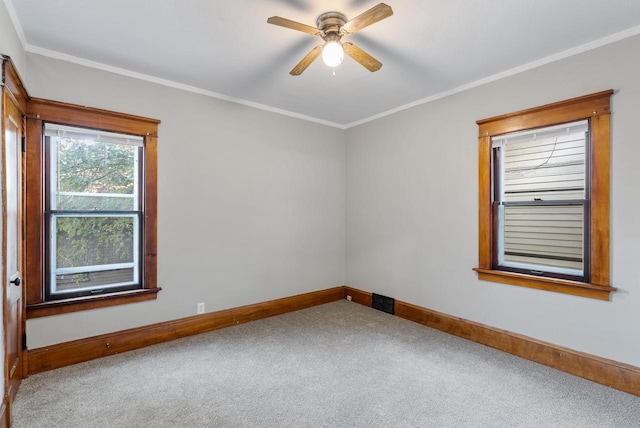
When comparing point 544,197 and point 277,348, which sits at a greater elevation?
point 544,197

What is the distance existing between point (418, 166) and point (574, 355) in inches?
91.5

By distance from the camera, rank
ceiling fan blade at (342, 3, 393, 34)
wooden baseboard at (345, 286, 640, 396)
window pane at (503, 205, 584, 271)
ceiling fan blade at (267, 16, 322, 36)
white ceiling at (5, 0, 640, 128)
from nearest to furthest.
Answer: ceiling fan blade at (342, 3, 393, 34), ceiling fan blade at (267, 16, 322, 36), white ceiling at (5, 0, 640, 128), wooden baseboard at (345, 286, 640, 396), window pane at (503, 205, 584, 271)

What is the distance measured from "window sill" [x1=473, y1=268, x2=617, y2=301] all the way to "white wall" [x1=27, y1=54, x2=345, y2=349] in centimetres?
220

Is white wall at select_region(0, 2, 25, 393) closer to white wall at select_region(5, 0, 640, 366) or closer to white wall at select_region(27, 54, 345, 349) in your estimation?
white wall at select_region(5, 0, 640, 366)

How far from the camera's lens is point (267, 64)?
9.52ft

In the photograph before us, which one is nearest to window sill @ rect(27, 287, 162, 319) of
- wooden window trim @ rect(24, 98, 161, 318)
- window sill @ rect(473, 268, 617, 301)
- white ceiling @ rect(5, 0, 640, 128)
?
wooden window trim @ rect(24, 98, 161, 318)

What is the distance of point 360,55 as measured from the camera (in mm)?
2346

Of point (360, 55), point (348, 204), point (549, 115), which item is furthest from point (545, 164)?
point (348, 204)

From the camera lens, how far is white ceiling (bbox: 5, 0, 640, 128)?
2.11 meters

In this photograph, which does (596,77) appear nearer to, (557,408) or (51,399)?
(557,408)

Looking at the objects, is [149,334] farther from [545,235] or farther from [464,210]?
[545,235]

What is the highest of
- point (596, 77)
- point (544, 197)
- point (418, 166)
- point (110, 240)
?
point (596, 77)

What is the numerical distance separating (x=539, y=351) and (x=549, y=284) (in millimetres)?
596

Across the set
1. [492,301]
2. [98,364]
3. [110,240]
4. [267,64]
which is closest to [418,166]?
[492,301]
